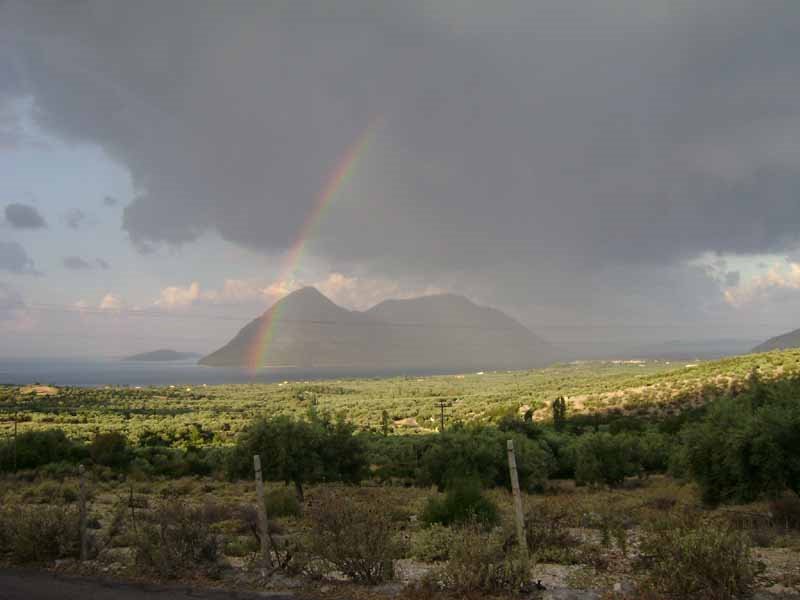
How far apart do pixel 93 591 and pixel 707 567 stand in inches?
402

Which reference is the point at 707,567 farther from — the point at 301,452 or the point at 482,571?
the point at 301,452

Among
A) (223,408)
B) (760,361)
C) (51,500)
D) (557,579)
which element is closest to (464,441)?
(51,500)

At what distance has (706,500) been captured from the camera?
21219 millimetres

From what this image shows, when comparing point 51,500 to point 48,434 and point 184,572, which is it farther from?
point 48,434

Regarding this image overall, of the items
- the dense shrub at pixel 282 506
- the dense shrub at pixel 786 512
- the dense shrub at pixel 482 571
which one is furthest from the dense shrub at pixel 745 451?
the dense shrub at pixel 282 506

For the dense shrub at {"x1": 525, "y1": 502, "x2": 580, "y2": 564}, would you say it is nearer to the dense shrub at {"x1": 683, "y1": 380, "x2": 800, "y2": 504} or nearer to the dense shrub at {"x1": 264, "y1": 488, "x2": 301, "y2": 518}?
the dense shrub at {"x1": 683, "y1": 380, "x2": 800, "y2": 504}

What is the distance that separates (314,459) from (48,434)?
3038cm

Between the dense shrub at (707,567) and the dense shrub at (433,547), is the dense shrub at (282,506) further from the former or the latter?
the dense shrub at (707,567)

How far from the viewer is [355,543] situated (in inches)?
392

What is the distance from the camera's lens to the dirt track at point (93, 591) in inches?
379

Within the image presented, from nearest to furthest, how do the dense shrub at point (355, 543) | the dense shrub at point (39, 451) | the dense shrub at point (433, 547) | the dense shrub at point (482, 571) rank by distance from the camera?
the dense shrub at point (482, 571), the dense shrub at point (355, 543), the dense shrub at point (433, 547), the dense shrub at point (39, 451)

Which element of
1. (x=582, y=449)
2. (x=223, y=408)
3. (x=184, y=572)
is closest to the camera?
(x=184, y=572)

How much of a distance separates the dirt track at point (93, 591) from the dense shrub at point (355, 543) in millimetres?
989

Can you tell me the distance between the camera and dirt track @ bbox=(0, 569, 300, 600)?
963 cm
